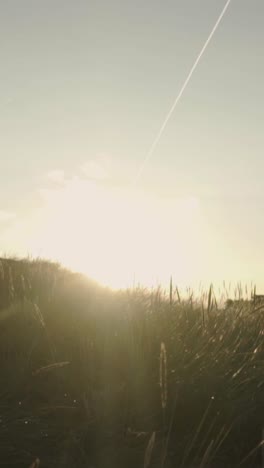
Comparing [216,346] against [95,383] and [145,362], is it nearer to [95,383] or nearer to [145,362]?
[145,362]

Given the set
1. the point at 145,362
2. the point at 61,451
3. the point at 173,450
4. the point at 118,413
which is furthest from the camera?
the point at 145,362

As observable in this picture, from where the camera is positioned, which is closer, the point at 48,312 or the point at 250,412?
the point at 250,412

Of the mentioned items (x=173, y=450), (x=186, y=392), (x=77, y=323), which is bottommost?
(x=173, y=450)

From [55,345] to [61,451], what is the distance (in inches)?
52.3

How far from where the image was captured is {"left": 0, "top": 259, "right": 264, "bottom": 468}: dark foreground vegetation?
311 cm

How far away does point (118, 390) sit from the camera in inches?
146

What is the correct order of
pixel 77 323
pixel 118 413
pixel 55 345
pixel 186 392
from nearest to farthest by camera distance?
1. pixel 118 413
2. pixel 186 392
3. pixel 55 345
4. pixel 77 323

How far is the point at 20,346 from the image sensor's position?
427 cm

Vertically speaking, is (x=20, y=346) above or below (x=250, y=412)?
above

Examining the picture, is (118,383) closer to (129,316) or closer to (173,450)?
(173,450)

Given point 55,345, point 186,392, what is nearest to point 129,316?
point 55,345

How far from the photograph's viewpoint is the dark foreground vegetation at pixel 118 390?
10.2 ft

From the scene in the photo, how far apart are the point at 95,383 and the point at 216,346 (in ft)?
3.65

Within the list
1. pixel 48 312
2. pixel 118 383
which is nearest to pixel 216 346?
pixel 118 383
